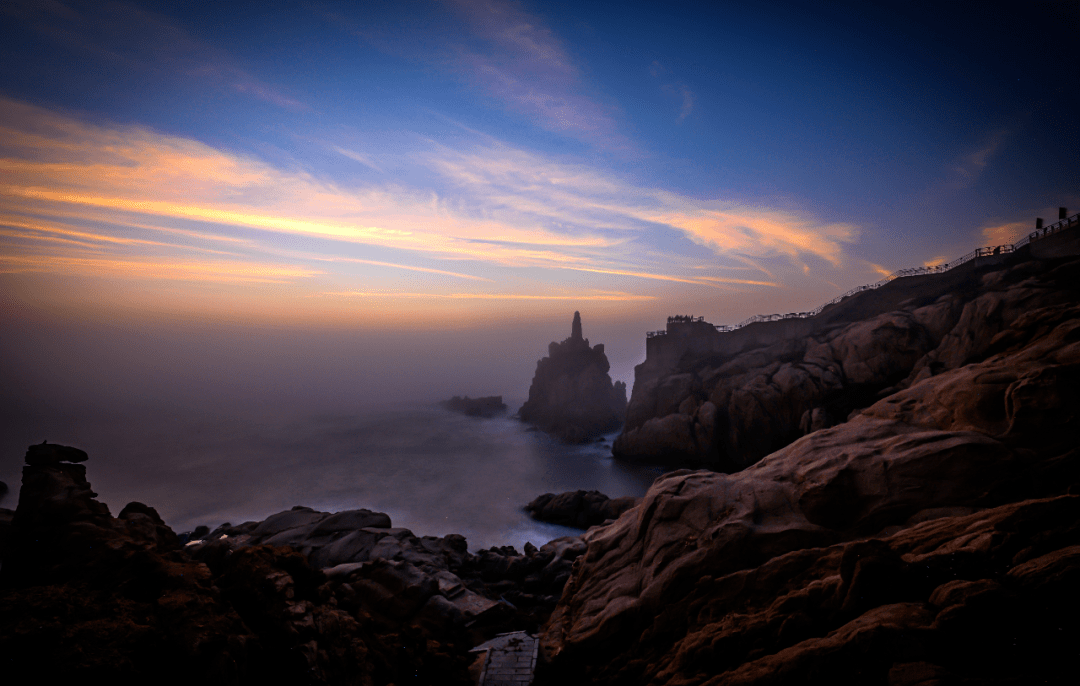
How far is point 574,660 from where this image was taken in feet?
45.8

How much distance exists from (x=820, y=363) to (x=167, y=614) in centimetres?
5293

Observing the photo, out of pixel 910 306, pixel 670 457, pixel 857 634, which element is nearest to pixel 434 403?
pixel 670 457

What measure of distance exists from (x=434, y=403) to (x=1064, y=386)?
120m

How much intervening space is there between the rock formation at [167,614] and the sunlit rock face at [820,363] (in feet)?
125

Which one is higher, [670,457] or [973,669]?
[973,669]

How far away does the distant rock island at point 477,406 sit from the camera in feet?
357

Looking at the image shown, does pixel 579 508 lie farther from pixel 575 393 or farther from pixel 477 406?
pixel 477 406

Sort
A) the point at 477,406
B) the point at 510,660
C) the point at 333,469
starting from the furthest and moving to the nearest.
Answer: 1. the point at 477,406
2. the point at 333,469
3. the point at 510,660

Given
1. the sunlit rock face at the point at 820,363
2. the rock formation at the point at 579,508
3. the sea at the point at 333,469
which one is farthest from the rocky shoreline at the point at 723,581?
the sea at the point at 333,469

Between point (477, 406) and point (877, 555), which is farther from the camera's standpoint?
point (477, 406)

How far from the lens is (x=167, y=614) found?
9.26m

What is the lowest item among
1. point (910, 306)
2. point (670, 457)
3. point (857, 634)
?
point (670, 457)

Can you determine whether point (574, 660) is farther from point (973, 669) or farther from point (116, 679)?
point (116, 679)

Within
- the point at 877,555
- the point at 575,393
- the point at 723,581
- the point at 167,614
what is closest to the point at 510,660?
the point at 723,581
